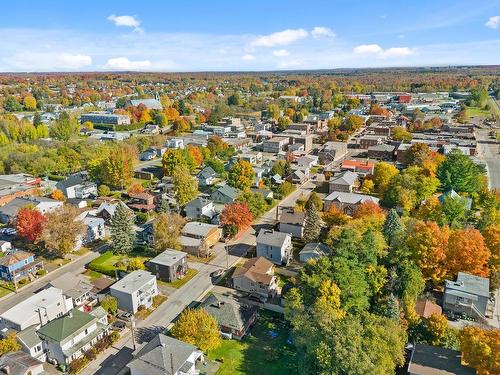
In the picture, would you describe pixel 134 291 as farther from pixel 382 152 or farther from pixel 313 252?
pixel 382 152

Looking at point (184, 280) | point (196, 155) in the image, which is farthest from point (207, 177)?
point (184, 280)

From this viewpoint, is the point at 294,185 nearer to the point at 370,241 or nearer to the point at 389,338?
the point at 370,241

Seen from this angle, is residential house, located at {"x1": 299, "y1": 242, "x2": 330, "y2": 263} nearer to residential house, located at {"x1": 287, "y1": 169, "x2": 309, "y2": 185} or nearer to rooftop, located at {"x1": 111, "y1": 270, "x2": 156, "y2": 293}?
rooftop, located at {"x1": 111, "y1": 270, "x2": 156, "y2": 293}

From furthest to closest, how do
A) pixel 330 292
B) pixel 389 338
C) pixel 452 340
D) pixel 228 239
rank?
pixel 228 239 < pixel 330 292 < pixel 452 340 < pixel 389 338

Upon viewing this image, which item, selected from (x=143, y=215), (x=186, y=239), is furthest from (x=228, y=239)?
(x=143, y=215)

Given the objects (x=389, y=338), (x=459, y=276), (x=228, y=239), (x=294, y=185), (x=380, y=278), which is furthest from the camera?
(x=294, y=185)
